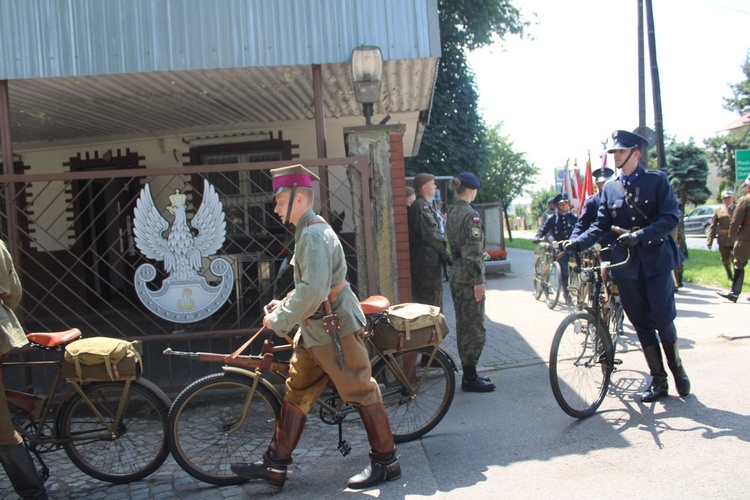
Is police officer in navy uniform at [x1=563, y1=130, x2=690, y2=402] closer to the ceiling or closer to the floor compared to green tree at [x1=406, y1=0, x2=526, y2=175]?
closer to the floor

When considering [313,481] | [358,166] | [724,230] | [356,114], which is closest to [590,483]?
[313,481]

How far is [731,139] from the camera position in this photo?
1387 inches

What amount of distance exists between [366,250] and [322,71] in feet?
6.32

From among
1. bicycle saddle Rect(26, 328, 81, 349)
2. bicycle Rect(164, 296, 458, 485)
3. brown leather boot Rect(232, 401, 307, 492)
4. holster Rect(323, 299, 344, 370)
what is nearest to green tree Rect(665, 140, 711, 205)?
bicycle Rect(164, 296, 458, 485)

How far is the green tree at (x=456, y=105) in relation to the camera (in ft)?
57.3

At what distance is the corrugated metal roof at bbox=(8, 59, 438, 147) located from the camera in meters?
5.71

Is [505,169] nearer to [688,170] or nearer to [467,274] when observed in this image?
[688,170]

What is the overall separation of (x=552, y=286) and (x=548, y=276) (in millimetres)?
188

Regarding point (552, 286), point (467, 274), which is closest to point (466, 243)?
point (467, 274)

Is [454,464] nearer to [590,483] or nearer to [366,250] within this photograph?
[590,483]

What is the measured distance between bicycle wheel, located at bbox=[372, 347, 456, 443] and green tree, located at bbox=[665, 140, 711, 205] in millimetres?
29523

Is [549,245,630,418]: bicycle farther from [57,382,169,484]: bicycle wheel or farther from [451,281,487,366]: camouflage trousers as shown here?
[57,382,169,484]: bicycle wheel

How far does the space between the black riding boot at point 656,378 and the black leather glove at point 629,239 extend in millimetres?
924

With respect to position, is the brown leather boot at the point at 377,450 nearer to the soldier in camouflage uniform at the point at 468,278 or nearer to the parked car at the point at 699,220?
the soldier in camouflage uniform at the point at 468,278
